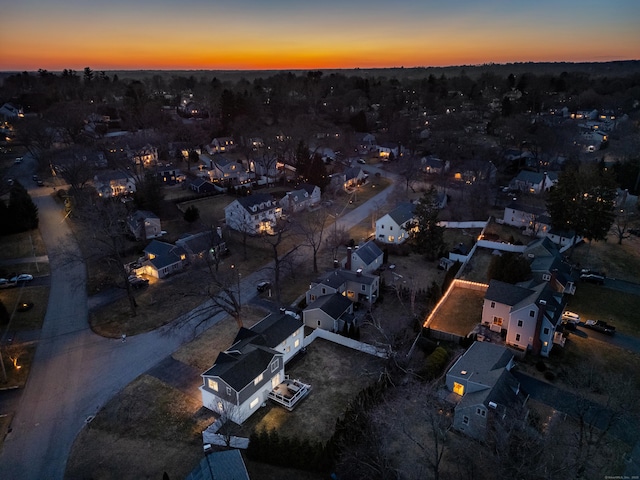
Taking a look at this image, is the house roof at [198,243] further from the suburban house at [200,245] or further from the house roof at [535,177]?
the house roof at [535,177]

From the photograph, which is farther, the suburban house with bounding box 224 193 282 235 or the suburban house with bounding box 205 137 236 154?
the suburban house with bounding box 205 137 236 154

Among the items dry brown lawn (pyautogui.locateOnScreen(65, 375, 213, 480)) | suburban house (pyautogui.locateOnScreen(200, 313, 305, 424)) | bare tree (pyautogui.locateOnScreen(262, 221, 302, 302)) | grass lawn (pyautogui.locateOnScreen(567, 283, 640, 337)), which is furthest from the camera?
bare tree (pyautogui.locateOnScreen(262, 221, 302, 302))

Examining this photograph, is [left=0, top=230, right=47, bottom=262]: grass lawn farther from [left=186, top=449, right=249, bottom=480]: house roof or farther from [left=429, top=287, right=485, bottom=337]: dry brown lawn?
[left=429, top=287, right=485, bottom=337]: dry brown lawn

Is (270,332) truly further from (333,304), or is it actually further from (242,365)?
(333,304)

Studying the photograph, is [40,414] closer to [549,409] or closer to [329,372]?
[329,372]

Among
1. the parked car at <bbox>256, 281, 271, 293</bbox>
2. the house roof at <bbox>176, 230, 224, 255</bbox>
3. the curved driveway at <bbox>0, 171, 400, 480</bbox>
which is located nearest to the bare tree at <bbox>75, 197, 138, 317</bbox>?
the curved driveway at <bbox>0, 171, 400, 480</bbox>

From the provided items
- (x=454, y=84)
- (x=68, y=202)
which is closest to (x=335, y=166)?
(x=68, y=202)
